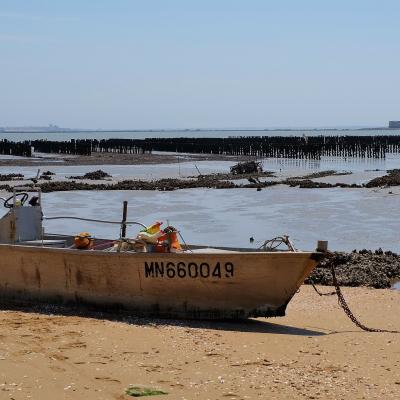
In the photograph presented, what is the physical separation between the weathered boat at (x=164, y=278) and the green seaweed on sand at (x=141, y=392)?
10.6 feet

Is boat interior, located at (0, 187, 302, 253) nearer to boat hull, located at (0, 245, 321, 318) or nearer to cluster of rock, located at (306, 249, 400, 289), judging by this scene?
boat hull, located at (0, 245, 321, 318)

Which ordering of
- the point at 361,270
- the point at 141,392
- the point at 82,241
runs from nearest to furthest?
1. the point at 141,392
2. the point at 82,241
3. the point at 361,270

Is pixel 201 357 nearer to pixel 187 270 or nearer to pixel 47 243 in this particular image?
pixel 187 270

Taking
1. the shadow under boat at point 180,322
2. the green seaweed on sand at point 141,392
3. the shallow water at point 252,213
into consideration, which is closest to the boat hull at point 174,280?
the shadow under boat at point 180,322

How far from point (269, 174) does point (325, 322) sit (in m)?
37.6

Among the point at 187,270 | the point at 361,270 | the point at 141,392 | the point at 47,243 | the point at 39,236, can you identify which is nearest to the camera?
the point at 141,392

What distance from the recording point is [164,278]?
418 inches

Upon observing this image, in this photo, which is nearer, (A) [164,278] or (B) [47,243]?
(A) [164,278]

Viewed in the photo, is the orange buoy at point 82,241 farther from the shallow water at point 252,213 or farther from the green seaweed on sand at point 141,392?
the shallow water at point 252,213

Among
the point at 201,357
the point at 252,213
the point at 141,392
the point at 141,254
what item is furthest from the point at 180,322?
the point at 252,213

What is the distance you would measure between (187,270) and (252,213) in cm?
1733

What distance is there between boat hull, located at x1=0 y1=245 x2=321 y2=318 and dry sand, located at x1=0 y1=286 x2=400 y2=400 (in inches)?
12.8

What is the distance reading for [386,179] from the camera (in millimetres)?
39156

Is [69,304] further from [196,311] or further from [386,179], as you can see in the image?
[386,179]
